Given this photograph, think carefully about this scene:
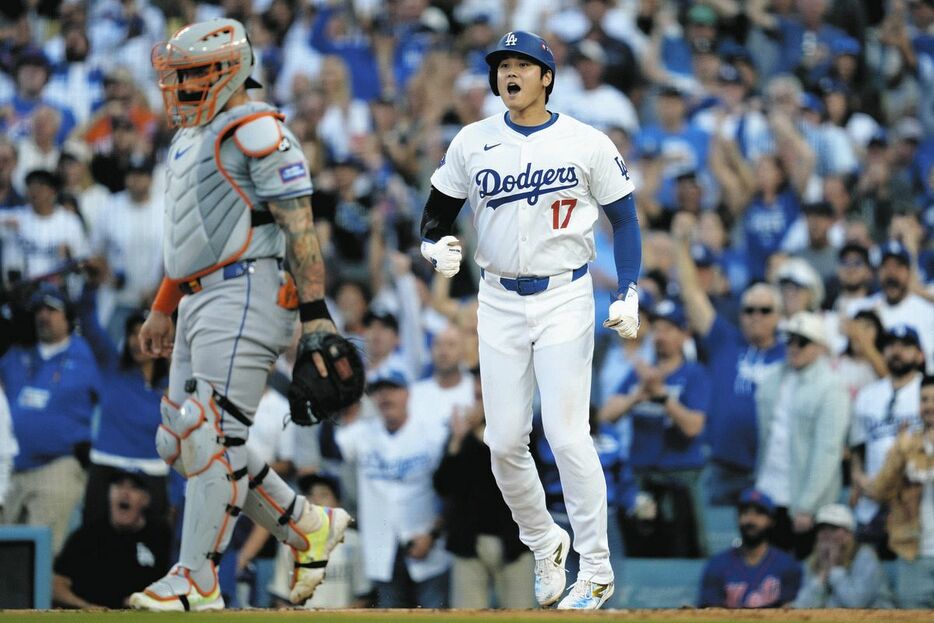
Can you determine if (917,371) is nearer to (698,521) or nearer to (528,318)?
(698,521)

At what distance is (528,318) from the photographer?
6.03 meters

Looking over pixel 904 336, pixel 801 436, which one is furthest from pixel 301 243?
pixel 904 336

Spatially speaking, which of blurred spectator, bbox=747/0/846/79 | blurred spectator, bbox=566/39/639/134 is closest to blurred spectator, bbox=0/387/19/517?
blurred spectator, bbox=566/39/639/134

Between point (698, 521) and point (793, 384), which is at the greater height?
point (793, 384)

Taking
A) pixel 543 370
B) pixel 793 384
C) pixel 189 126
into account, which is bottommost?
pixel 793 384

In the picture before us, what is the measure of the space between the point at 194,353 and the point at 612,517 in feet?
12.4

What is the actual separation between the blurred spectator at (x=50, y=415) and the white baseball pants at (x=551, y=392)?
3.85 metres

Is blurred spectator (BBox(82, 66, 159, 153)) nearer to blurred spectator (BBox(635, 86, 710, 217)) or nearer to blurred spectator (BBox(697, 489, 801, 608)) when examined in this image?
blurred spectator (BBox(635, 86, 710, 217))

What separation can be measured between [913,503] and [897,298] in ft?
5.71

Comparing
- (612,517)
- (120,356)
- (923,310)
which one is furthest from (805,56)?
(120,356)

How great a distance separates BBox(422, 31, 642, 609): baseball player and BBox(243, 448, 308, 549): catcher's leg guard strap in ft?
2.81

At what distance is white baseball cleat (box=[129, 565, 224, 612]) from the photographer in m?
5.56

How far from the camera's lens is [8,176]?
1109 cm

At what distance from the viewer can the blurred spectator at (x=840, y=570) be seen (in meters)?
8.55
